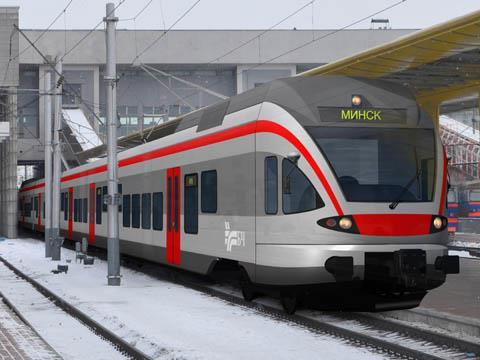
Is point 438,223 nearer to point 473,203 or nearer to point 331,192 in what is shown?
point 331,192

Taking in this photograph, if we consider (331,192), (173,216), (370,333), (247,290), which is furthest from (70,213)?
(370,333)

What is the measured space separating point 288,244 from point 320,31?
170 ft

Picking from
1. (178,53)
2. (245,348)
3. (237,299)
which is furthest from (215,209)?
(178,53)

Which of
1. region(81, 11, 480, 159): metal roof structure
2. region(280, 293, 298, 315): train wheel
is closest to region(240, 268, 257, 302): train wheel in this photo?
region(280, 293, 298, 315): train wheel

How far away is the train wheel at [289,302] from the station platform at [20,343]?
368 centimetres

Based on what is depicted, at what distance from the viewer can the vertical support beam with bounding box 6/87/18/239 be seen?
1705 inches

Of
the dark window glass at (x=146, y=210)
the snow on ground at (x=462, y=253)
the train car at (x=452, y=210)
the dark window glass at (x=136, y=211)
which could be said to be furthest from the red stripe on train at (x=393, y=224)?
the train car at (x=452, y=210)

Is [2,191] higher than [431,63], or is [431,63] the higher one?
[431,63]

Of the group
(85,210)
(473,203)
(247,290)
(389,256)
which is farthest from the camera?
(473,203)

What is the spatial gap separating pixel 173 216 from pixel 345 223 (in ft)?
19.1

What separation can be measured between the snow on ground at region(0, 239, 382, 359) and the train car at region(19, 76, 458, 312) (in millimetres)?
800

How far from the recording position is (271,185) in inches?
452

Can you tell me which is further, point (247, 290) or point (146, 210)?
point (146, 210)

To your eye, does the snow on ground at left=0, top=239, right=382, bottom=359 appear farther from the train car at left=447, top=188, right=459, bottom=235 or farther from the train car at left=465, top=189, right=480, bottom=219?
the train car at left=465, top=189, right=480, bottom=219
